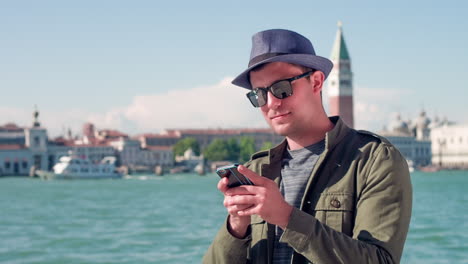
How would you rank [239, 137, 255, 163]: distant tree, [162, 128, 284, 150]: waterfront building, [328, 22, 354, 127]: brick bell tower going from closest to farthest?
[328, 22, 354, 127]: brick bell tower < [239, 137, 255, 163]: distant tree < [162, 128, 284, 150]: waterfront building

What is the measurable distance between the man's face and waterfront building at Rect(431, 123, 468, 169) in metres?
75.9

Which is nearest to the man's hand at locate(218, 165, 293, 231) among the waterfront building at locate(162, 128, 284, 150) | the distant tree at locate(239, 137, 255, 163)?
the distant tree at locate(239, 137, 255, 163)

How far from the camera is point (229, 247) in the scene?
1.56 meters

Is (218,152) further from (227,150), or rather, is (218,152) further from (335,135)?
(335,135)

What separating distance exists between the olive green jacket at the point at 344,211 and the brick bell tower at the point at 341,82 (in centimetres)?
6504

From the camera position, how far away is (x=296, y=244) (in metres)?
1.31

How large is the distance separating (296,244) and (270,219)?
2.4 inches

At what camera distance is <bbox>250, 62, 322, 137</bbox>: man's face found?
4.90ft

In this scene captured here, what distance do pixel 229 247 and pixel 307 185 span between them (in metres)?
0.21

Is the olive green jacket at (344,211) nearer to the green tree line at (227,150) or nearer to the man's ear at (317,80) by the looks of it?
the man's ear at (317,80)

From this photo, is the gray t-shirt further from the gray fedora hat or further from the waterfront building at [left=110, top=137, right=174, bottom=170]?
the waterfront building at [left=110, top=137, right=174, bottom=170]

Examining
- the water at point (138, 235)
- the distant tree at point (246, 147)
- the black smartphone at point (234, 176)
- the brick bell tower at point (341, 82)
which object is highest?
the brick bell tower at point (341, 82)

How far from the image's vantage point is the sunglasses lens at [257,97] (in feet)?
5.00

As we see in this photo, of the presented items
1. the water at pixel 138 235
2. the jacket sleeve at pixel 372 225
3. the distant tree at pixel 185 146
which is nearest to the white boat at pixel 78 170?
the distant tree at pixel 185 146
